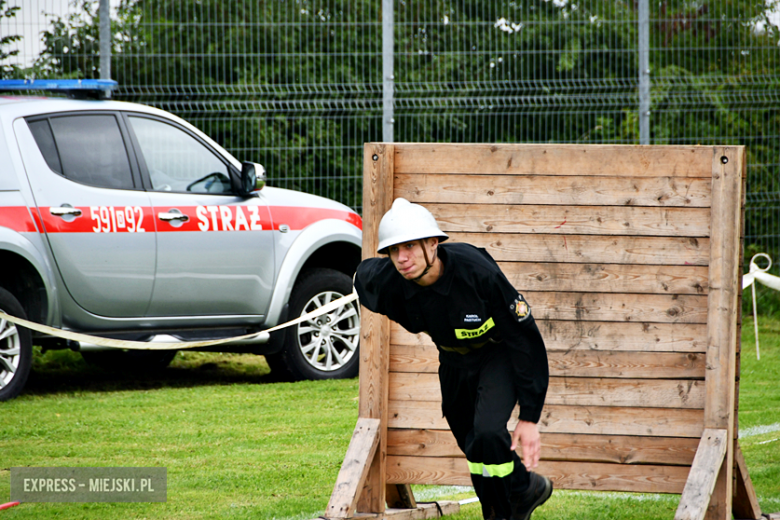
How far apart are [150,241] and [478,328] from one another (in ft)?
14.4

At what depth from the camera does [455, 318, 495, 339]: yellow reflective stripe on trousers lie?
403 cm

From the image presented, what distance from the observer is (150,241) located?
→ 783 cm

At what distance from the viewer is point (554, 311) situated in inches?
195

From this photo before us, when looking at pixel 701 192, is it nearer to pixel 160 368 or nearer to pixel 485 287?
pixel 485 287

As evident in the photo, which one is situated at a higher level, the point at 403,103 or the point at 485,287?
the point at 403,103

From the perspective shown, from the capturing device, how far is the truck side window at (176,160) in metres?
8.16

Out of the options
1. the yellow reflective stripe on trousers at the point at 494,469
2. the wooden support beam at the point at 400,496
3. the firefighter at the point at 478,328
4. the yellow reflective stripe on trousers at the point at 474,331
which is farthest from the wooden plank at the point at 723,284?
the wooden support beam at the point at 400,496

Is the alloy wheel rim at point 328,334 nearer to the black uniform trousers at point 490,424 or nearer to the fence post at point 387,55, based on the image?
the fence post at point 387,55

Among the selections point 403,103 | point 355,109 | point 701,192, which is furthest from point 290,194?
point 701,192

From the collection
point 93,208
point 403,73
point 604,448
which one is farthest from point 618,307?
point 403,73

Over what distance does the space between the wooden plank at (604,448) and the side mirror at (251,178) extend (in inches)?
145

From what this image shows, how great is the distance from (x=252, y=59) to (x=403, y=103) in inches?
64.0

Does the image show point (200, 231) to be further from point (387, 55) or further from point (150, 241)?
point (387, 55)

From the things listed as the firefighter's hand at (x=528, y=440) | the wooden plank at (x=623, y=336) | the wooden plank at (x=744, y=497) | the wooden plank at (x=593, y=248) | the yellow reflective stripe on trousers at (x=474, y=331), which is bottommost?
the wooden plank at (x=744, y=497)
